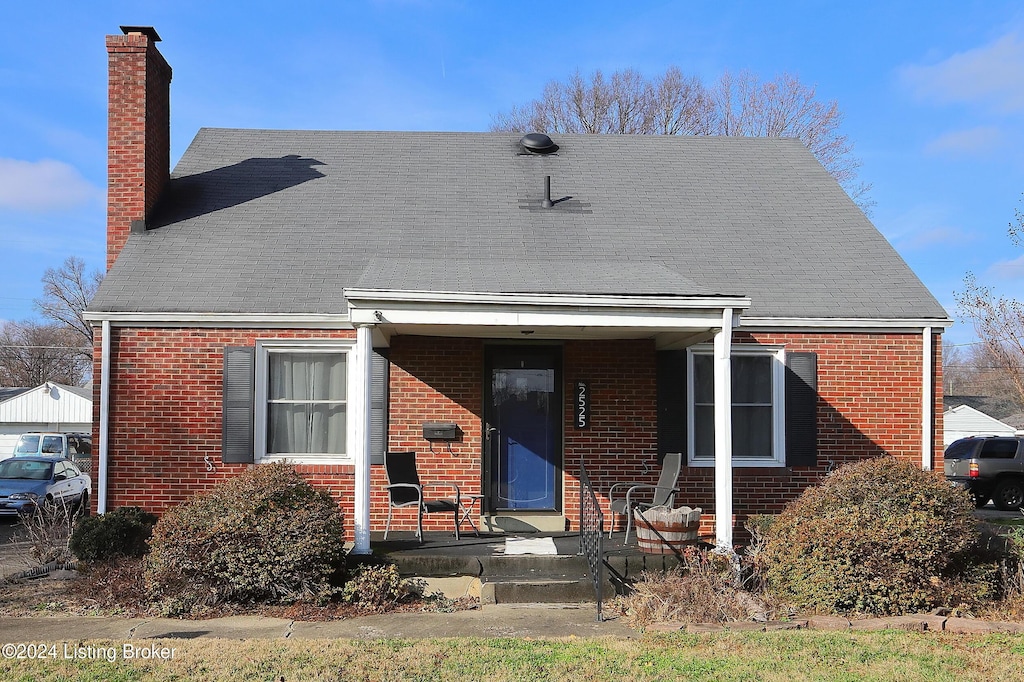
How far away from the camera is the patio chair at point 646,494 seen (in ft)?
29.9

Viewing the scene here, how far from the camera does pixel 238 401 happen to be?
9922mm

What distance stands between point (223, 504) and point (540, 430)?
384 centimetres

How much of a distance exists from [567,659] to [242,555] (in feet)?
10.1

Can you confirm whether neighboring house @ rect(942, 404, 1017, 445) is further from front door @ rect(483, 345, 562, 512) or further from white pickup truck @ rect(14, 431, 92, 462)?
front door @ rect(483, 345, 562, 512)

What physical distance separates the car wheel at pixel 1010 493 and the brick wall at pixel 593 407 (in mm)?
10364

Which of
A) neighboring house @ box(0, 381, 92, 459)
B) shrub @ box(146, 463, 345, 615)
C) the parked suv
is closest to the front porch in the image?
shrub @ box(146, 463, 345, 615)

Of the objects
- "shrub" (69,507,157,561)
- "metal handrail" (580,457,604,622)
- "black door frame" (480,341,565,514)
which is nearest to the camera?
"metal handrail" (580,457,604,622)

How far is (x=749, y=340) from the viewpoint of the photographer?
1030 centimetres

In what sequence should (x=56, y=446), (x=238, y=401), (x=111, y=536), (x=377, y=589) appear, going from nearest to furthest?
(x=377, y=589) → (x=111, y=536) → (x=238, y=401) → (x=56, y=446)

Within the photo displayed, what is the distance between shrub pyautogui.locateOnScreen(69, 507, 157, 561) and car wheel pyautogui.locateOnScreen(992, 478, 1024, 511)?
17020mm

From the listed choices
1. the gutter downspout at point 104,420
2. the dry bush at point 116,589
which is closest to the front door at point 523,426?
the dry bush at point 116,589

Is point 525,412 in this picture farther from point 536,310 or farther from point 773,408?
point 773,408

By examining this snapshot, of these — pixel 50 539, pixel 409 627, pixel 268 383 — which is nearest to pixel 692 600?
pixel 409 627

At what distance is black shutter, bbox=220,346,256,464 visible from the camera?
9906 millimetres
